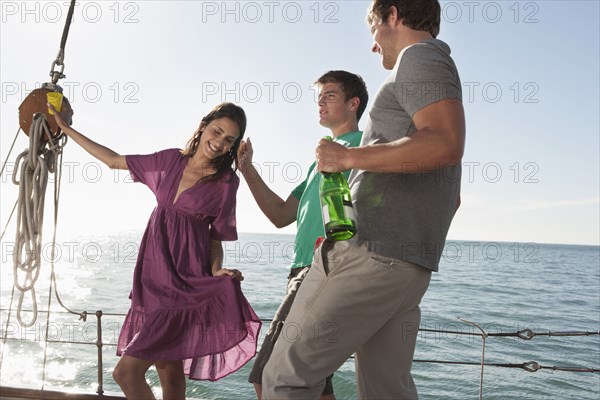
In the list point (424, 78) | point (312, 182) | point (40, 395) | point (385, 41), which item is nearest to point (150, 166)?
point (312, 182)

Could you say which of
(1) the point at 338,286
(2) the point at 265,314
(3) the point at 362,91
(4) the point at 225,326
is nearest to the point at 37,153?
(4) the point at 225,326

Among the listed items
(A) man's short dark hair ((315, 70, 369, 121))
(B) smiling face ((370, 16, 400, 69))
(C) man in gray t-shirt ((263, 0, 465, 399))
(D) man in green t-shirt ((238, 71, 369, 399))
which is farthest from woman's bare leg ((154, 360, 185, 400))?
(B) smiling face ((370, 16, 400, 69))

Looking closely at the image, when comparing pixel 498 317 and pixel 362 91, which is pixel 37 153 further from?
pixel 498 317

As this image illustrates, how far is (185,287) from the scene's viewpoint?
240cm

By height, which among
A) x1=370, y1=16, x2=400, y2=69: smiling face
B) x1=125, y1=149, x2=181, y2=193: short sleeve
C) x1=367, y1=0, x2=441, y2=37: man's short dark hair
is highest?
x1=367, y1=0, x2=441, y2=37: man's short dark hair

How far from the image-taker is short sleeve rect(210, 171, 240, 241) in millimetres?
2527

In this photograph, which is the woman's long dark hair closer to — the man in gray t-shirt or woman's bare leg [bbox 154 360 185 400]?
woman's bare leg [bbox 154 360 185 400]

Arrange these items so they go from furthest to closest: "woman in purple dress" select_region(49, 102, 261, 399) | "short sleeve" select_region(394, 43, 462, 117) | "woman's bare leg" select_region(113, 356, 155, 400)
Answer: "woman in purple dress" select_region(49, 102, 261, 399) < "woman's bare leg" select_region(113, 356, 155, 400) < "short sleeve" select_region(394, 43, 462, 117)

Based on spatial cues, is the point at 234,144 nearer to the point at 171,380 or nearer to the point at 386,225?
the point at 171,380

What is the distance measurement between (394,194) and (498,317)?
71.9 feet

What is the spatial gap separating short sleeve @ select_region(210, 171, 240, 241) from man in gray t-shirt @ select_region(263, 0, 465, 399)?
3.54 feet

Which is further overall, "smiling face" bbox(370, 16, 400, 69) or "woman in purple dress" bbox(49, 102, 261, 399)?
"woman in purple dress" bbox(49, 102, 261, 399)

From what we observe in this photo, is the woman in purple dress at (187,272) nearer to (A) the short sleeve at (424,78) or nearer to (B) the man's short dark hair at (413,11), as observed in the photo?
(B) the man's short dark hair at (413,11)

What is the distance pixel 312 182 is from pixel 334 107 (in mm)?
374
